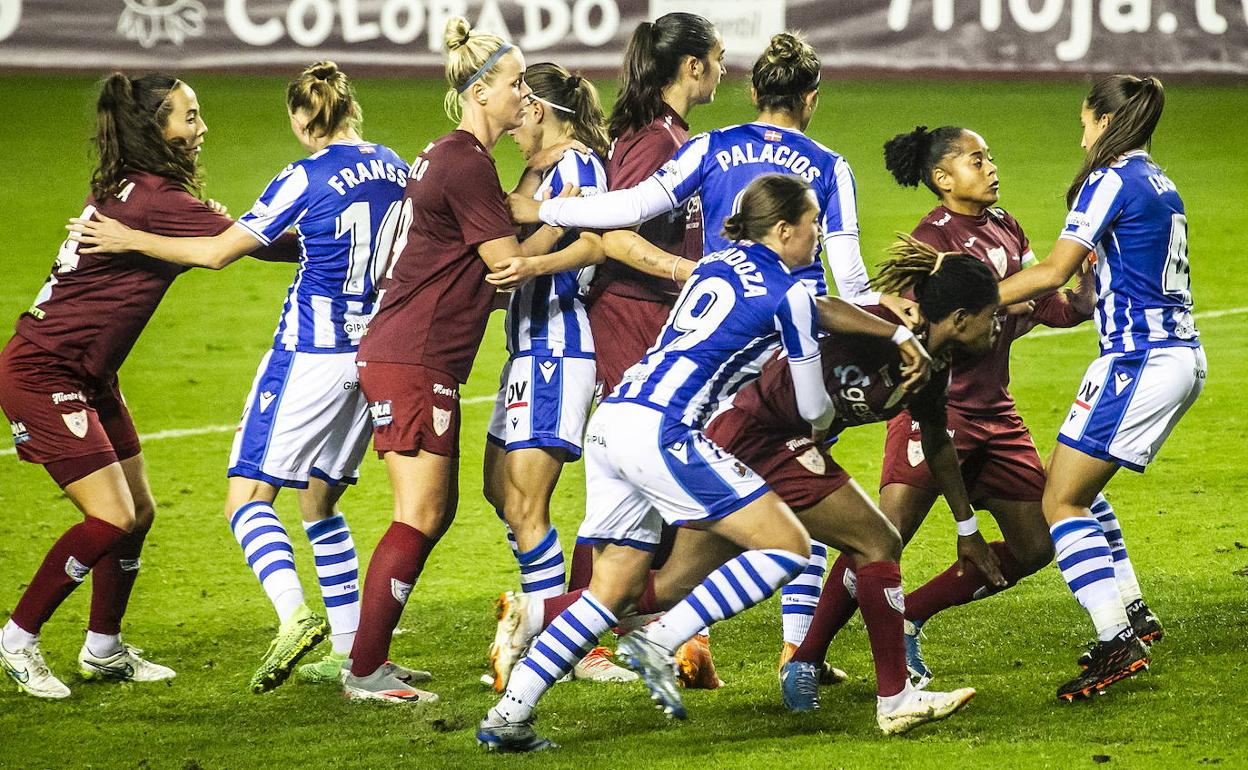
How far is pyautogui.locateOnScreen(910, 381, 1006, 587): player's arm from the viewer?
5.01 meters

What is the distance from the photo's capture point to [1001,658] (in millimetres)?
5719

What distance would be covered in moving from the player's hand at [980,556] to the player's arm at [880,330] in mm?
639

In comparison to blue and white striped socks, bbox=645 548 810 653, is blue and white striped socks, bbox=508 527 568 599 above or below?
below

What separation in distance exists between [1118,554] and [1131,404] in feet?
1.99

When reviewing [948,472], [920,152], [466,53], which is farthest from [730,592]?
[920,152]

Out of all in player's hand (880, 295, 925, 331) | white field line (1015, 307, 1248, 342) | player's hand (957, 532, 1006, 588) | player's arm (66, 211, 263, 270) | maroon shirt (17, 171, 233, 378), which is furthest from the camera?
white field line (1015, 307, 1248, 342)

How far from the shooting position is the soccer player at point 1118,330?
17.7 feet

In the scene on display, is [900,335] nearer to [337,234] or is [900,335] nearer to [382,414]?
[382,414]

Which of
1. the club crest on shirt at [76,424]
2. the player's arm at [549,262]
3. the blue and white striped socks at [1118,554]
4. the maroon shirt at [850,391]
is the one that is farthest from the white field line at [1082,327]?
the club crest on shirt at [76,424]

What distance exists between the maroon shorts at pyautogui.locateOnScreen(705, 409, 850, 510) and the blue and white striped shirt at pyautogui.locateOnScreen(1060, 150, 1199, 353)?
1.20 m

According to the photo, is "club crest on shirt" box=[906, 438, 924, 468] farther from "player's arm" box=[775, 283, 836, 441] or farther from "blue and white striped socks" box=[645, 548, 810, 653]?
"blue and white striped socks" box=[645, 548, 810, 653]

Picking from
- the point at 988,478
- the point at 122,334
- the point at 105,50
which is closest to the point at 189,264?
the point at 122,334

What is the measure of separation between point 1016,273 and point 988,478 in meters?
0.70

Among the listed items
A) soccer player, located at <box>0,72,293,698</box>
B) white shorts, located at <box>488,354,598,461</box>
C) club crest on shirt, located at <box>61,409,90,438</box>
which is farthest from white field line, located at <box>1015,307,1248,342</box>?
club crest on shirt, located at <box>61,409,90,438</box>
